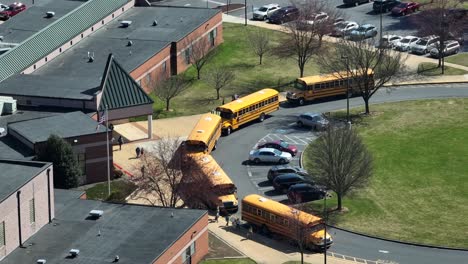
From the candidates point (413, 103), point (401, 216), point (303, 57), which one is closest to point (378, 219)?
point (401, 216)

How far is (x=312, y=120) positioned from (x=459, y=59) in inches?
1166

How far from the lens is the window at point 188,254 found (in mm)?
88438

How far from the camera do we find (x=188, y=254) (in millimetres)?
89000

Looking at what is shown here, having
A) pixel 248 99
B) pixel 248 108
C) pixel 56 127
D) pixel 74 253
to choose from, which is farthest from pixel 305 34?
pixel 74 253

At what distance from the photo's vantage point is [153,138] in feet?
386

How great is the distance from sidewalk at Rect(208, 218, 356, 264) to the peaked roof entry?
67.6ft

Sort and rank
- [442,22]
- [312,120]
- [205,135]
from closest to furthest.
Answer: [205,135] < [312,120] < [442,22]

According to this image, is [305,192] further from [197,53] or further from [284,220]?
[197,53]

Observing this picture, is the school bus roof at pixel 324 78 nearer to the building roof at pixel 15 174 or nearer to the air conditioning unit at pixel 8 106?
the air conditioning unit at pixel 8 106

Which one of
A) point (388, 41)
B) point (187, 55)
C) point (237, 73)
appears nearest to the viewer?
point (237, 73)

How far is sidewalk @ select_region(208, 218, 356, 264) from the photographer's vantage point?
92.4 m

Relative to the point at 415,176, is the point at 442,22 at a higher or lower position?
higher

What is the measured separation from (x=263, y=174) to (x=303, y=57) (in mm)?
29298

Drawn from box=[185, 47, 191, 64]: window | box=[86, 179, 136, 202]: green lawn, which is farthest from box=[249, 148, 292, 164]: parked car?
box=[185, 47, 191, 64]: window
